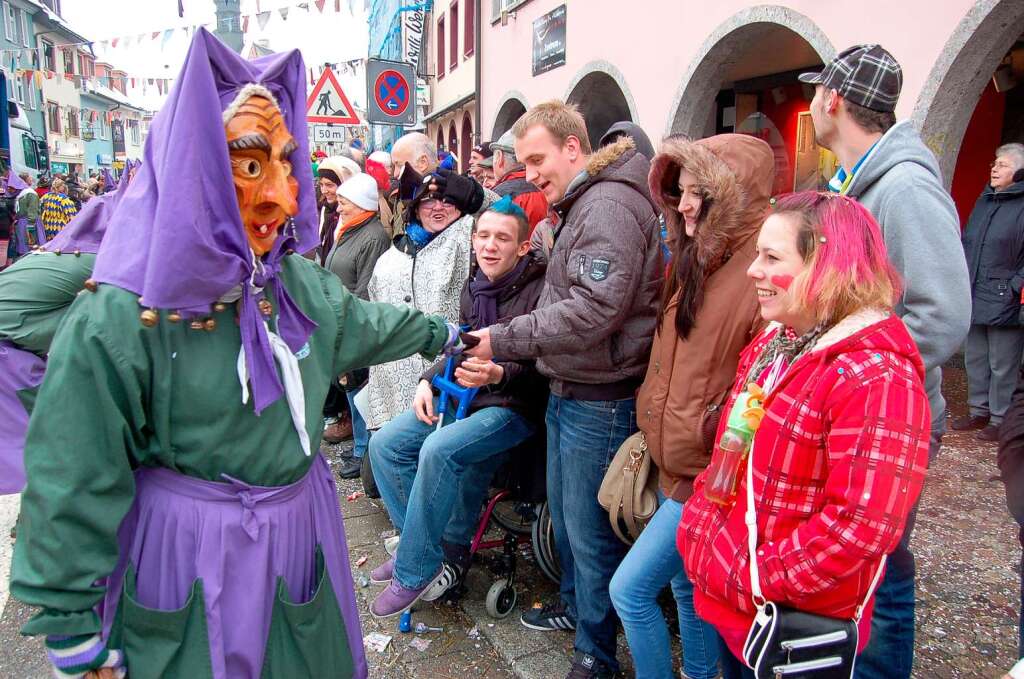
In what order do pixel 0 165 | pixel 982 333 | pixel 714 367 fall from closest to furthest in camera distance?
pixel 714 367
pixel 982 333
pixel 0 165

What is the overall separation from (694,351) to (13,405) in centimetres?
265

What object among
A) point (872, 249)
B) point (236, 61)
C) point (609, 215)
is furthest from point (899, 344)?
point (236, 61)

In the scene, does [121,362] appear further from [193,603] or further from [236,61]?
[236,61]

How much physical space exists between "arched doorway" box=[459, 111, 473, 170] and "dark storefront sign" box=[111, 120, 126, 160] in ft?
143

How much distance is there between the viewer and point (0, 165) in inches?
607

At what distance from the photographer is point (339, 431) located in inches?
240

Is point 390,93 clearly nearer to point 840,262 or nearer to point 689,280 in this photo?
point 689,280

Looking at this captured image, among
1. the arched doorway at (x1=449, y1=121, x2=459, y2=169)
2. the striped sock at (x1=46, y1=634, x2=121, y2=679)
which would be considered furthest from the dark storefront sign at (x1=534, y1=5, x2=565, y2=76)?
the striped sock at (x1=46, y1=634, x2=121, y2=679)

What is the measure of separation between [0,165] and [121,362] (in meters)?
17.5

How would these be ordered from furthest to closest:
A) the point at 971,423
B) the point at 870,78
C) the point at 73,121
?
the point at 73,121
the point at 971,423
the point at 870,78

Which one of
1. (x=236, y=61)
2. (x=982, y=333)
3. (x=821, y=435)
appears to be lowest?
(x=982, y=333)

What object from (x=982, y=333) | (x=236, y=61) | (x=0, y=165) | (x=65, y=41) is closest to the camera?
(x=236, y=61)

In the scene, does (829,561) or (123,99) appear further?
(123,99)

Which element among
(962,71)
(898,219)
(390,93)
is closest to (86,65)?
(390,93)
